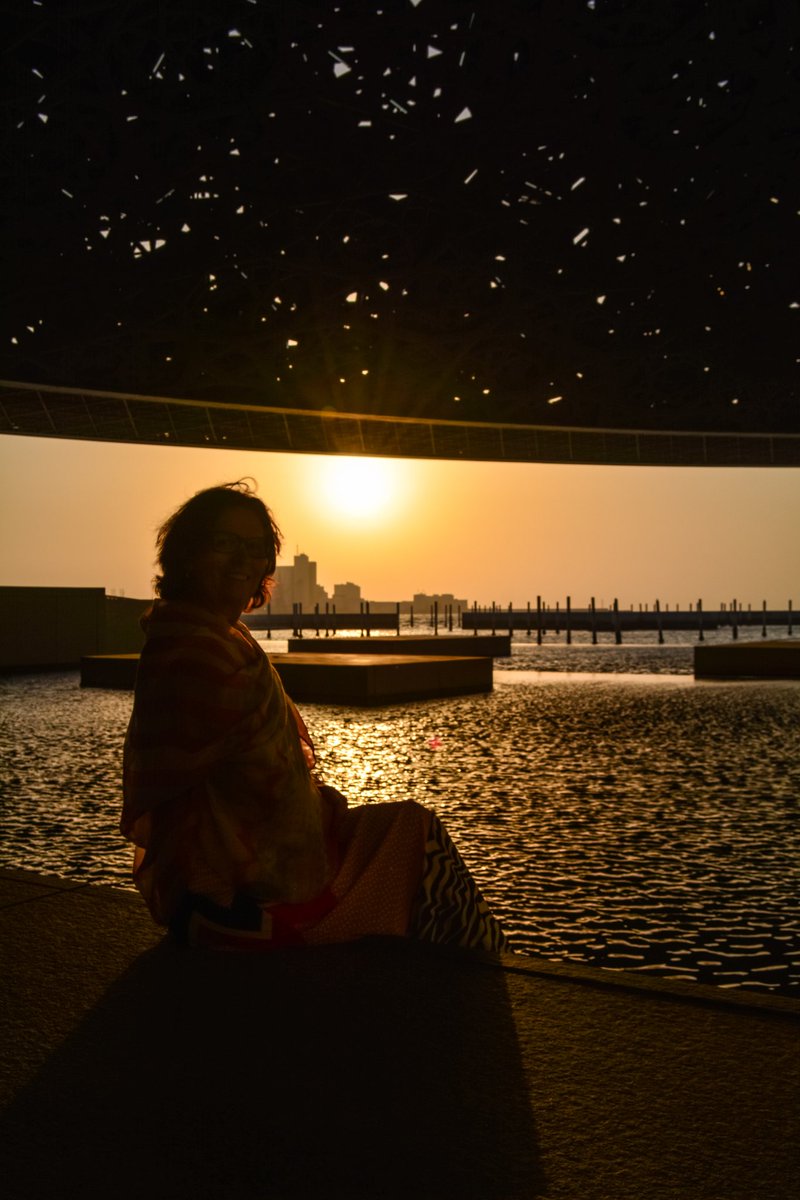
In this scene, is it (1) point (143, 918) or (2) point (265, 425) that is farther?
(2) point (265, 425)

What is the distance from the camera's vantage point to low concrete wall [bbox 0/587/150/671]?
23.4 metres

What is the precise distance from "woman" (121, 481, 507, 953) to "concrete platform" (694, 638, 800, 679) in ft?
59.6

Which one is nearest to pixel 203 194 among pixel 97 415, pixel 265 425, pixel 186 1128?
pixel 97 415

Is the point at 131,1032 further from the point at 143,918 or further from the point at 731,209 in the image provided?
the point at 731,209

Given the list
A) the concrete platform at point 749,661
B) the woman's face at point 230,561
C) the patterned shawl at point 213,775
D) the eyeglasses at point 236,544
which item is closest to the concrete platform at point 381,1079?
the patterned shawl at point 213,775

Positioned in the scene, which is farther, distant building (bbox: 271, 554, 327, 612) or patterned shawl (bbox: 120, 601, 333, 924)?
distant building (bbox: 271, 554, 327, 612)

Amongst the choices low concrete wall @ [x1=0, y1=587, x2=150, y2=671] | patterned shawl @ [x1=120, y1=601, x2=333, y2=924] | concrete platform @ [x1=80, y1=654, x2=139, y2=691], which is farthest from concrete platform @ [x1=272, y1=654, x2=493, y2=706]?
patterned shawl @ [x1=120, y1=601, x2=333, y2=924]

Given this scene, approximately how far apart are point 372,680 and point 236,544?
12.5m

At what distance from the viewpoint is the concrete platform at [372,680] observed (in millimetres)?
15320

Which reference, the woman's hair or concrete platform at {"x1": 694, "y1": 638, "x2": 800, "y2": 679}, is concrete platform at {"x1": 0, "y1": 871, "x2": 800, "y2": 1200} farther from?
concrete platform at {"x1": 694, "y1": 638, "x2": 800, "y2": 679}

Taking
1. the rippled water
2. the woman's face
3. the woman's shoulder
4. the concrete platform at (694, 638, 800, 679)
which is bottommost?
the rippled water

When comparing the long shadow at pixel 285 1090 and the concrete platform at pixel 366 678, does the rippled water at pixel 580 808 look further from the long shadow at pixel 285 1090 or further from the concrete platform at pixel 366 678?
the long shadow at pixel 285 1090

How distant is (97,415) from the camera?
27891mm

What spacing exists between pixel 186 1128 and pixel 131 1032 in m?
0.51
